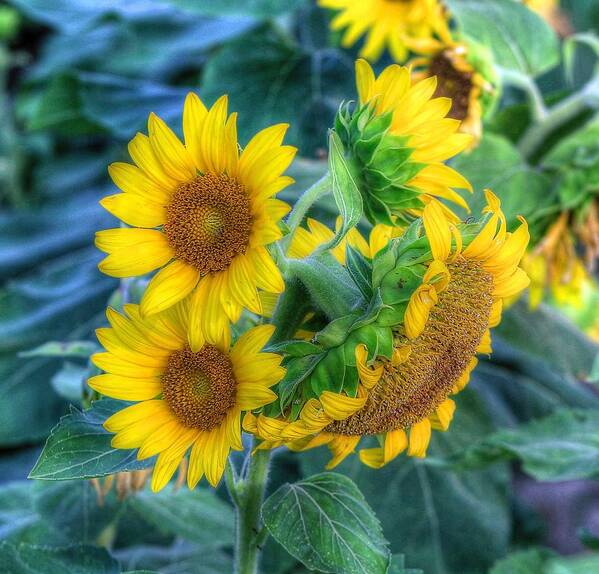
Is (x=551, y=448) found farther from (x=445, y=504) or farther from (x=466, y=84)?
(x=466, y=84)

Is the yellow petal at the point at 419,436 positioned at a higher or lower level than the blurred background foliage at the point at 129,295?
higher

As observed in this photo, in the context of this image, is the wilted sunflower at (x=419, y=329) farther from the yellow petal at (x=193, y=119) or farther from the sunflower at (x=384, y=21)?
the sunflower at (x=384, y=21)

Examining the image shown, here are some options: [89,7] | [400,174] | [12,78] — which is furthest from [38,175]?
[400,174]

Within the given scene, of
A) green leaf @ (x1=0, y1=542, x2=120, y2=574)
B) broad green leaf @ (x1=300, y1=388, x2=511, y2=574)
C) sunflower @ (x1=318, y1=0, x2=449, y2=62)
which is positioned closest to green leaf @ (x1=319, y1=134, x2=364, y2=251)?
green leaf @ (x1=0, y1=542, x2=120, y2=574)

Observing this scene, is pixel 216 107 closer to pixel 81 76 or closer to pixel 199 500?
pixel 199 500

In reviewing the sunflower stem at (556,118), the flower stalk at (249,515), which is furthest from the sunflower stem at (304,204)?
the sunflower stem at (556,118)

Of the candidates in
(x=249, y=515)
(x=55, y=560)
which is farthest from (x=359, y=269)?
(x=55, y=560)

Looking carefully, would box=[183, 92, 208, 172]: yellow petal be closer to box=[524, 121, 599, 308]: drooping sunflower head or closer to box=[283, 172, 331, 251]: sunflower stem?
box=[283, 172, 331, 251]: sunflower stem

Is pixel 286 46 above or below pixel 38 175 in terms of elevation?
above
